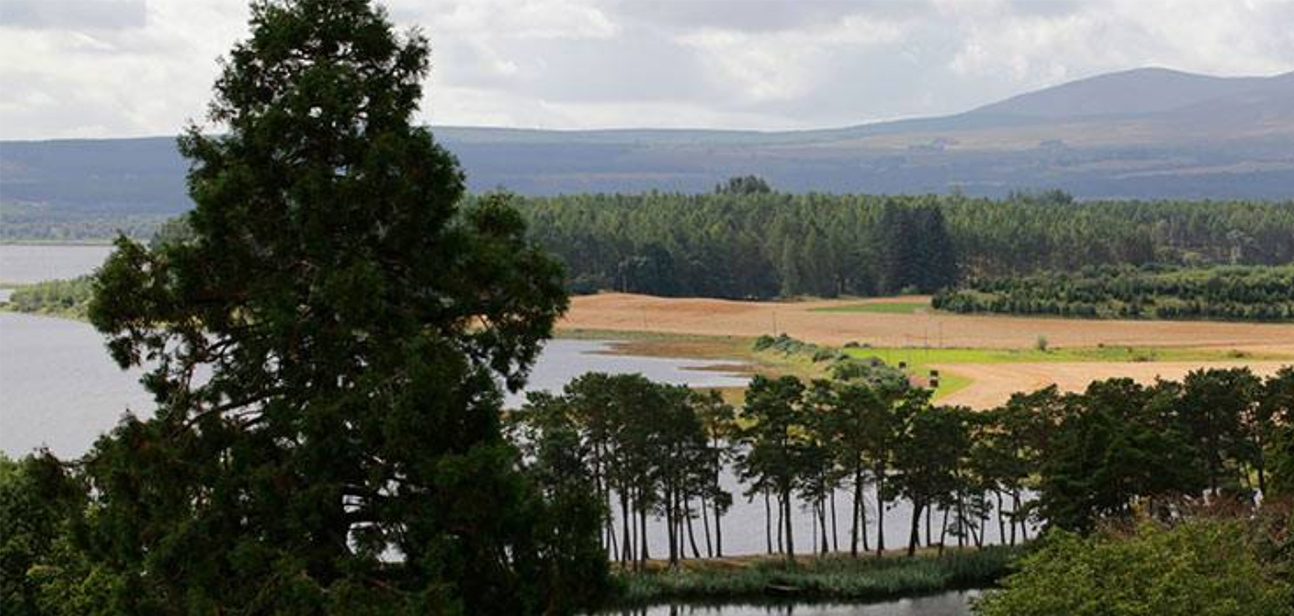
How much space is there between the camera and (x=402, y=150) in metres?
15.9

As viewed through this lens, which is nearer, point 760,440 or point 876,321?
point 760,440

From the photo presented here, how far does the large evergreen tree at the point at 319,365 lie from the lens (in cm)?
1547

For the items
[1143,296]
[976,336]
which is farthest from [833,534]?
[1143,296]

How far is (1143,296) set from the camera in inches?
5379

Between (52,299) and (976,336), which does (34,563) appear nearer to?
(976,336)

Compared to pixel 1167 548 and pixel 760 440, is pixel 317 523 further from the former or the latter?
pixel 760 440

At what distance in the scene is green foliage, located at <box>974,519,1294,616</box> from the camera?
26.1 m

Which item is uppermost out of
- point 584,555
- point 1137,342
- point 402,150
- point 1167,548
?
point 402,150

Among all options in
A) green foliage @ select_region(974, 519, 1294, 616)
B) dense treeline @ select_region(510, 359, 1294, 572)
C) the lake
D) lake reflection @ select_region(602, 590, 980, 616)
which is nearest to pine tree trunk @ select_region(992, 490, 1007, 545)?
dense treeline @ select_region(510, 359, 1294, 572)

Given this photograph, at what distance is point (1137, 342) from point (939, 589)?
7168 cm

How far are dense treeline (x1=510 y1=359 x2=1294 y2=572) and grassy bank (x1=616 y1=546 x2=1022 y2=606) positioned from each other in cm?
113

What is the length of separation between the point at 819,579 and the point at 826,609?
1740 mm

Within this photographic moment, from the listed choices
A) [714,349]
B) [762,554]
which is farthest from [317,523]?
[714,349]

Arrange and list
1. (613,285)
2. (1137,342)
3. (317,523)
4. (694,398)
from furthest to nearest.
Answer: (613,285), (1137,342), (694,398), (317,523)
